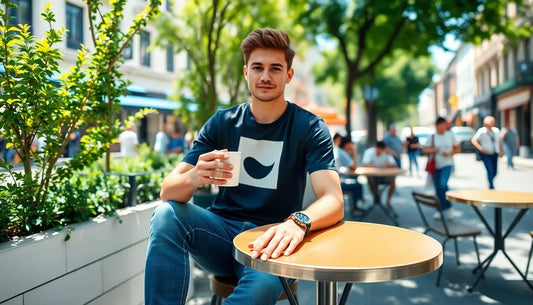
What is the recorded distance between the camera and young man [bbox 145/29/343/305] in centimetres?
181

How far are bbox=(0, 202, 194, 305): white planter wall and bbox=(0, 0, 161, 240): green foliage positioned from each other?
0.15 meters

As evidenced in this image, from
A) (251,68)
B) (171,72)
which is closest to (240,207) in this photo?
(251,68)

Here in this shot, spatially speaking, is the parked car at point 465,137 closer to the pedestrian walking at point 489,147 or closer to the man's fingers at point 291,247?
the pedestrian walking at point 489,147

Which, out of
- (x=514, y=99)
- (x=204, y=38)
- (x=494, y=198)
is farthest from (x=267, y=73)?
(x=514, y=99)

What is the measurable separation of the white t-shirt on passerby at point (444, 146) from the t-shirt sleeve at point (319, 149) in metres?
5.59

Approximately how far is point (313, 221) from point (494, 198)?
2.75 metres

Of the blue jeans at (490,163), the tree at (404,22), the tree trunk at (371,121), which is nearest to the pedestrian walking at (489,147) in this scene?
the blue jeans at (490,163)

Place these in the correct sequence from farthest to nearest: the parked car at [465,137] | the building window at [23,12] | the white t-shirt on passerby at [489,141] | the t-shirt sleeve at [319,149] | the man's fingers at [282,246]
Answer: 1. the parked car at [465,137]
2. the white t-shirt on passerby at [489,141]
3. the building window at [23,12]
4. the t-shirt sleeve at [319,149]
5. the man's fingers at [282,246]

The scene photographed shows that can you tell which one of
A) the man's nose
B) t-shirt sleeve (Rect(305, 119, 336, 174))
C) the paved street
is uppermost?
the man's nose

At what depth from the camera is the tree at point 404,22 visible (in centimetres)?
1148

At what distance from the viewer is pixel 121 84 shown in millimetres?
3178

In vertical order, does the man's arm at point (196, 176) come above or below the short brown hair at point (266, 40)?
below

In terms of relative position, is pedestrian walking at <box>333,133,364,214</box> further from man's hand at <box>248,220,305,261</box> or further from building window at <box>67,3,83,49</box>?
man's hand at <box>248,220,305,261</box>

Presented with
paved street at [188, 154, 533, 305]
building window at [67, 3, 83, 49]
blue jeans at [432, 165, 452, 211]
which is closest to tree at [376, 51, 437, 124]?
blue jeans at [432, 165, 452, 211]
